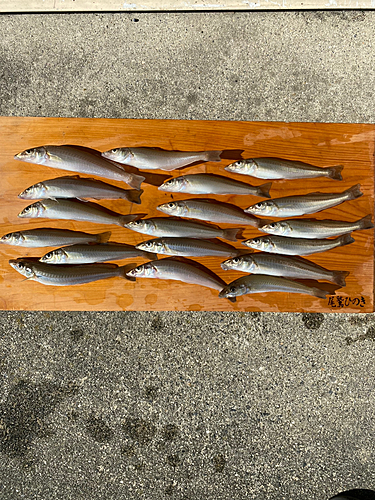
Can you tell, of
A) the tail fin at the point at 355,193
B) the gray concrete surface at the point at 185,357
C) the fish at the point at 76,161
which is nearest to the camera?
the fish at the point at 76,161

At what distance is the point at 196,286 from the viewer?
2680mm

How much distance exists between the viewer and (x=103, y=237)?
2.66 meters

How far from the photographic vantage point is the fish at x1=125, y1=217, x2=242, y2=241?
8.35 feet

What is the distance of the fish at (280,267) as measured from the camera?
2.57 m

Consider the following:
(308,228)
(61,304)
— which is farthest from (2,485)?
(308,228)

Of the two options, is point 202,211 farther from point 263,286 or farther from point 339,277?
point 339,277

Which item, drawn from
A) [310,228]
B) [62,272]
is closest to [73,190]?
[62,272]

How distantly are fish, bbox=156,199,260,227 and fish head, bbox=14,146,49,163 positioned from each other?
3.42 ft

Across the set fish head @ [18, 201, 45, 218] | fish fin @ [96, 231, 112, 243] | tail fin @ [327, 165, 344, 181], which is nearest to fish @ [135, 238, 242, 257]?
fish fin @ [96, 231, 112, 243]

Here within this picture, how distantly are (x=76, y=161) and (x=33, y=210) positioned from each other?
55 cm

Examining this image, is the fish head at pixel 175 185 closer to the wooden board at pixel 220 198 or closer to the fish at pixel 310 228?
the wooden board at pixel 220 198

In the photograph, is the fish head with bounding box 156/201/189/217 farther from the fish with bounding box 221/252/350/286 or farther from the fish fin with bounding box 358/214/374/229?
the fish fin with bounding box 358/214/374/229

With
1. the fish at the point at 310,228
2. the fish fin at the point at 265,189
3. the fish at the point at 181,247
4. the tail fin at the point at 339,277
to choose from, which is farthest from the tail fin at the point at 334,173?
the fish at the point at 181,247

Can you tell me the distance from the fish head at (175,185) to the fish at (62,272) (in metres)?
0.81
